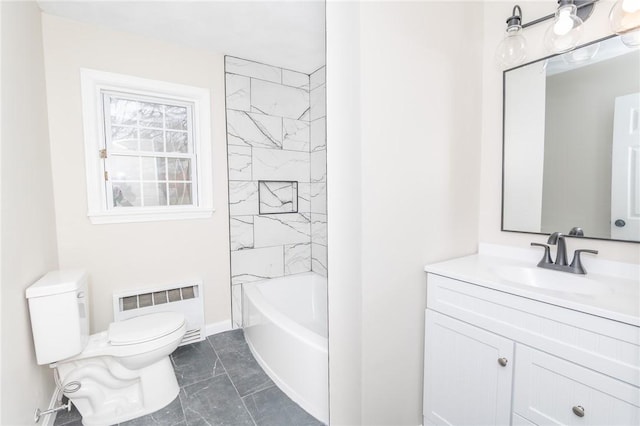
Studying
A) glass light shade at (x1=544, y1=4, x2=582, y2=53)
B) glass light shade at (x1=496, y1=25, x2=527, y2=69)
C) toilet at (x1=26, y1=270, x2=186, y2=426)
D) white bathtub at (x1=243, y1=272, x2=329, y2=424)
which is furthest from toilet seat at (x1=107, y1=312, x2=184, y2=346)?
glass light shade at (x1=544, y1=4, x2=582, y2=53)

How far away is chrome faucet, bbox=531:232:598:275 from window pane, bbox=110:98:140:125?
2933mm

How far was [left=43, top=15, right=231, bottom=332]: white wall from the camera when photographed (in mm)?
1981

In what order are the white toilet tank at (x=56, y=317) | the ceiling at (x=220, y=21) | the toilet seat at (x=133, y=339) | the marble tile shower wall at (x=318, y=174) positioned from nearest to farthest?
the white toilet tank at (x=56, y=317) < the toilet seat at (x=133, y=339) < the ceiling at (x=220, y=21) < the marble tile shower wall at (x=318, y=174)

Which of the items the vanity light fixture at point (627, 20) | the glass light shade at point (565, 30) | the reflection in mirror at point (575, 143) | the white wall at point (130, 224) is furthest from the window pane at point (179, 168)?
the vanity light fixture at point (627, 20)

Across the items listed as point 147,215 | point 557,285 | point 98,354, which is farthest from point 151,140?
point 557,285

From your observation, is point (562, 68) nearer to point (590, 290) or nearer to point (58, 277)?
point (590, 290)

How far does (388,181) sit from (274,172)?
1.73 metres

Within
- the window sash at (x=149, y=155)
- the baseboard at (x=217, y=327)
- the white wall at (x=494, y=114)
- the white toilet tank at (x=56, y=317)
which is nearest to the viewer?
the white toilet tank at (x=56, y=317)

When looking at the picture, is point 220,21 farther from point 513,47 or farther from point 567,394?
point 567,394

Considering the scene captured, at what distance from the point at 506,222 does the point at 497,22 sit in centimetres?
118

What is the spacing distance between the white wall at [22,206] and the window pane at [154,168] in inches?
23.7

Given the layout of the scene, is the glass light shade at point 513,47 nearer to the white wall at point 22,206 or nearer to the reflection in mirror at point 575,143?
the reflection in mirror at point 575,143

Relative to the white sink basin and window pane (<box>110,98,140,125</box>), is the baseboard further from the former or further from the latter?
the white sink basin

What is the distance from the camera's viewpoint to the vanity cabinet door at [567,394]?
91cm
